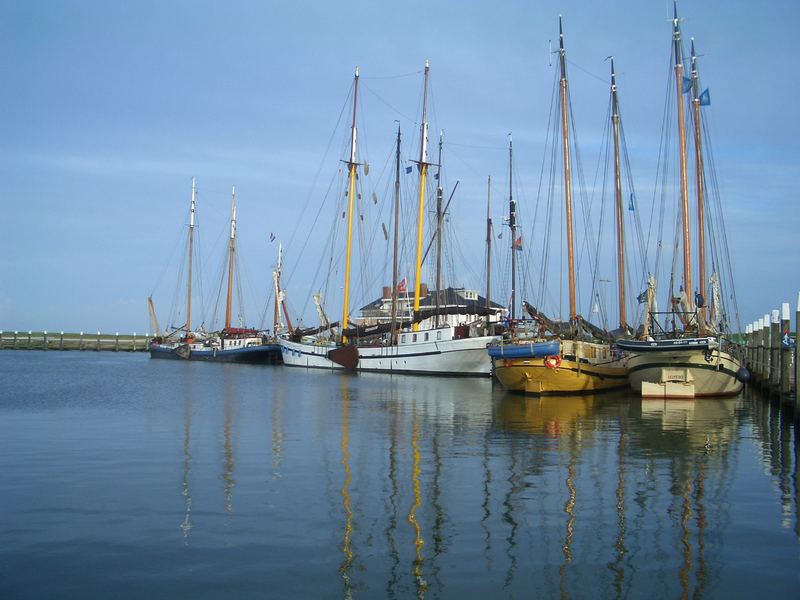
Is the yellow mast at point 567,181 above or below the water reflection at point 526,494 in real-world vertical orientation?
above

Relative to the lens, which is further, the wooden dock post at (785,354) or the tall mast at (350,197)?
the tall mast at (350,197)

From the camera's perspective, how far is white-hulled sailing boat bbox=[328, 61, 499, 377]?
60000mm

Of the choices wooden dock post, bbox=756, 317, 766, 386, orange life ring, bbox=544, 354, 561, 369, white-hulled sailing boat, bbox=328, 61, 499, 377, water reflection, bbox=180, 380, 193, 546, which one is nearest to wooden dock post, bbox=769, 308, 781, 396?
wooden dock post, bbox=756, 317, 766, 386

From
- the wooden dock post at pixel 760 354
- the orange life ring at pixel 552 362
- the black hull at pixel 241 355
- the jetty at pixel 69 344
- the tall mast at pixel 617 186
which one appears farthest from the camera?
the jetty at pixel 69 344

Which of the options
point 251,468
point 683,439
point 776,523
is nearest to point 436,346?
point 683,439

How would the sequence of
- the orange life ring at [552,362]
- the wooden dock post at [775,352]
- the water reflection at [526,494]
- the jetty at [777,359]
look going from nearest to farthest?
1. the water reflection at [526,494]
2. the jetty at [777,359]
3. the wooden dock post at [775,352]
4. the orange life ring at [552,362]

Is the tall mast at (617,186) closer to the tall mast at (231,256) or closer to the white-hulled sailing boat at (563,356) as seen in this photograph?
the white-hulled sailing boat at (563,356)

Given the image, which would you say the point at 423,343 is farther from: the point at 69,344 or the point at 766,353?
the point at 69,344

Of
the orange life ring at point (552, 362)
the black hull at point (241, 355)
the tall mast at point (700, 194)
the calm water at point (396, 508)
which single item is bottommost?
the calm water at point (396, 508)

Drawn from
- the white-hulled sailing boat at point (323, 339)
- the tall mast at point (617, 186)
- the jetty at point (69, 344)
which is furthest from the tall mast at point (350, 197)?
the jetty at point (69, 344)

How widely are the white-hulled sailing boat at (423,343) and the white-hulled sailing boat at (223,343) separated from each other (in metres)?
21.1

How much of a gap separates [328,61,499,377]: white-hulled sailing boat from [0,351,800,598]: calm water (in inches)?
1265

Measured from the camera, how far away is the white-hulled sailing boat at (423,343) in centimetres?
6000

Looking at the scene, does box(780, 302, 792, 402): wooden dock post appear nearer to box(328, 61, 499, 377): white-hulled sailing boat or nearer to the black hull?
box(328, 61, 499, 377): white-hulled sailing boat
